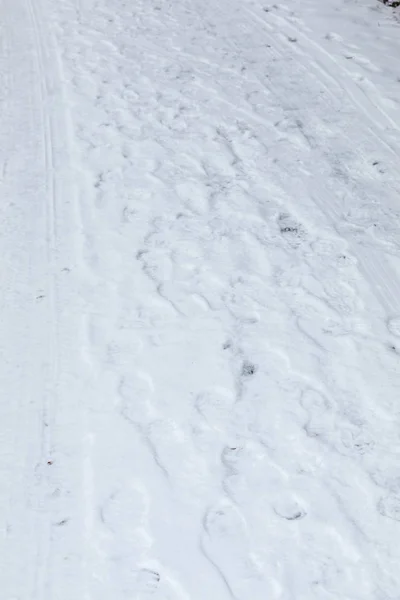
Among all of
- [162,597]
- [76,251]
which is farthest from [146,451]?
[76,251]

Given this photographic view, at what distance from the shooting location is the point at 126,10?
7797 mm

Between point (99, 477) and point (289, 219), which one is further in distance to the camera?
point (289, 219)

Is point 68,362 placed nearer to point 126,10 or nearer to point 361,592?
point 361,592

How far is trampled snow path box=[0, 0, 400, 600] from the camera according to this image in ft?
8.68

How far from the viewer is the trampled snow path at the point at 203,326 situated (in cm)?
265

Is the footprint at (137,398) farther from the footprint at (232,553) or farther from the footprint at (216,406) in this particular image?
the footprint at (232,553)

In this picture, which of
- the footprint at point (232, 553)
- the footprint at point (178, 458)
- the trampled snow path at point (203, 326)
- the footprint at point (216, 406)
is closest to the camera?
the footprint at point (232, 553)

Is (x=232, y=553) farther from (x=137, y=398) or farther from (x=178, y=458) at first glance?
(x=137, y=398)

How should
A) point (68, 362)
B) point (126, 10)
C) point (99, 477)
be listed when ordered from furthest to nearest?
point (126, 10), point (68, 362), point (99, 477)

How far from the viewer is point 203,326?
143 inches

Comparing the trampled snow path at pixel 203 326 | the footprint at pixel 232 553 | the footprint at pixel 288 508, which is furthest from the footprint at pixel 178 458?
the footprint at pixel 288 508

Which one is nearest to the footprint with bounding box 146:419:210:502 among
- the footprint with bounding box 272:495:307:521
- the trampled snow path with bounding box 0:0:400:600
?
the trampled snow path with bounding box 0:0:400:600

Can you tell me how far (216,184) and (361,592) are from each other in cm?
284

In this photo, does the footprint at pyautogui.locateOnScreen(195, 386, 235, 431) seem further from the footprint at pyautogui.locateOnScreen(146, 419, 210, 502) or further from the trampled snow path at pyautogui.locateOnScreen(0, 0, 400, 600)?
the footprint at pyautogui.locateOnScreen(146, 419, 210, 502)
